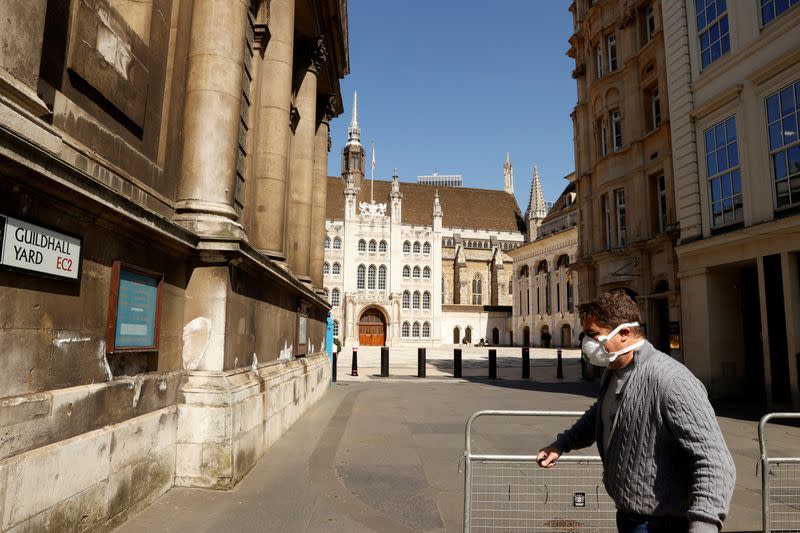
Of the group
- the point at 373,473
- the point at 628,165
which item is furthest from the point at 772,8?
the point at 373,473

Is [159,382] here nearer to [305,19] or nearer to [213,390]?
[213,390]

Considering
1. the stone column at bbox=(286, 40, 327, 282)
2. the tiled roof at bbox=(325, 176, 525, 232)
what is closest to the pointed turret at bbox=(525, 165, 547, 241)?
the tiled roof at bbox=(325, 176, 525, 232)

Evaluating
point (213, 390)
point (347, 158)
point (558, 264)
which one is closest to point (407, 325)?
point (558, 264)

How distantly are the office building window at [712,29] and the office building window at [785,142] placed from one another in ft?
7.81

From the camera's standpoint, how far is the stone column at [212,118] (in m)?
5.80

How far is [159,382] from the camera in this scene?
16.2ft

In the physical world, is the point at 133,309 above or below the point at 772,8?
below

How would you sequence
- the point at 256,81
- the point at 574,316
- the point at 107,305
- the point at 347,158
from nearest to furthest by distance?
the point at 107,305
the point at 256,81
the point at 574,316
the point at 347,158

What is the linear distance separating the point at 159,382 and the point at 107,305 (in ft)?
3.62

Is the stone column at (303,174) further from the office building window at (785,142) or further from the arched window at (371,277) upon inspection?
the arched window at (371,277)

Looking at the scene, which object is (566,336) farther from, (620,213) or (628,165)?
(628,165)

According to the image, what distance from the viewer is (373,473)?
6.00 meters

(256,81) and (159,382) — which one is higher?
(256,81)

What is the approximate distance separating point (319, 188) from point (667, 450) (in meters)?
13.9
